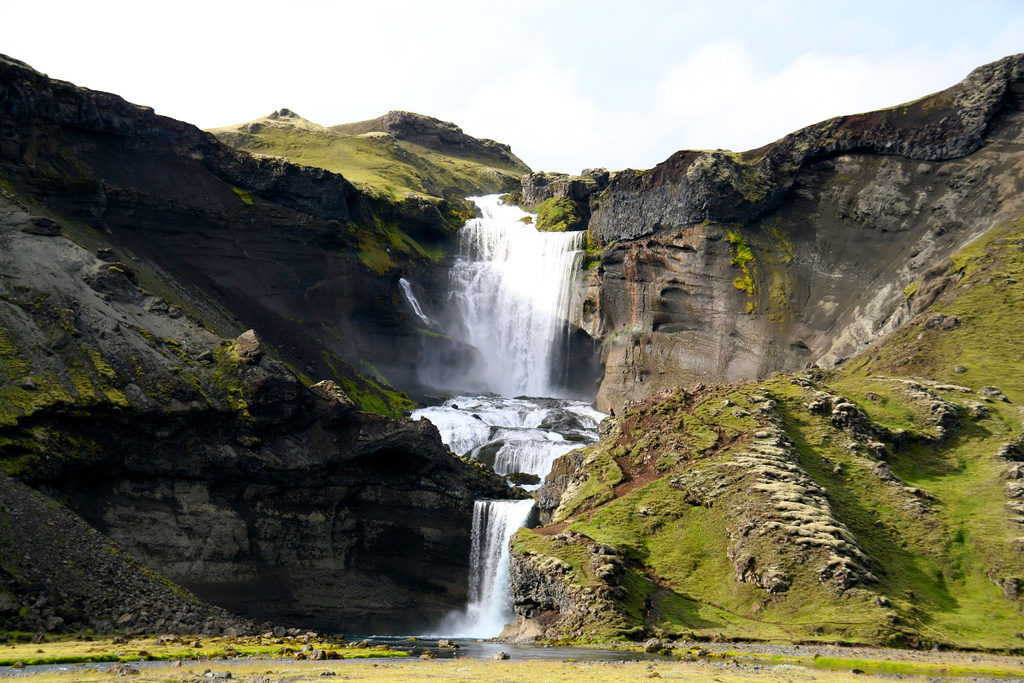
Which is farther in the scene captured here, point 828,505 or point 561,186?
point 561,186

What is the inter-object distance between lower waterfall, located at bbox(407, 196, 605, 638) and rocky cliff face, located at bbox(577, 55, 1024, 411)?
7434 millimetres

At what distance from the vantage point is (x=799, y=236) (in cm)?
10275

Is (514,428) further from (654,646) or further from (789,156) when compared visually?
(654,646)

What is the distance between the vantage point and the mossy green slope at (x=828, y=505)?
44.0 meters

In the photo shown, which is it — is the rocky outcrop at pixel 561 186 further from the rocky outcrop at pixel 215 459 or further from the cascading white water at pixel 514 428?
the rocky outcrop at pixel 215 459

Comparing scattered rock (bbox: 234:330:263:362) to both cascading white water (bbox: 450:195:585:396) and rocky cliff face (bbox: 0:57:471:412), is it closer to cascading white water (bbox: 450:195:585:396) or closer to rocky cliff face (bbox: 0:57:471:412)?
rocky cliff face (bbox: 0:57:471:412)

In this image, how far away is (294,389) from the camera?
68.0 meters

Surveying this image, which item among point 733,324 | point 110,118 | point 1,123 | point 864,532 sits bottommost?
point 864,532

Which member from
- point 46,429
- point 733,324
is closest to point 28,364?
point 46,429

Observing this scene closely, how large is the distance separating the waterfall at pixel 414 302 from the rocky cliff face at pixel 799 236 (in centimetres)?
2027

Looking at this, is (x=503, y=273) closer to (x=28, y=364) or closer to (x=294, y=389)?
(x=294, y=389)

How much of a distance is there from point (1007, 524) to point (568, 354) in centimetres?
7190

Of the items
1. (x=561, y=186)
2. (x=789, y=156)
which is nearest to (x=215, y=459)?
(x=789, y=156)

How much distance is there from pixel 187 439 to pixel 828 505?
139ft
